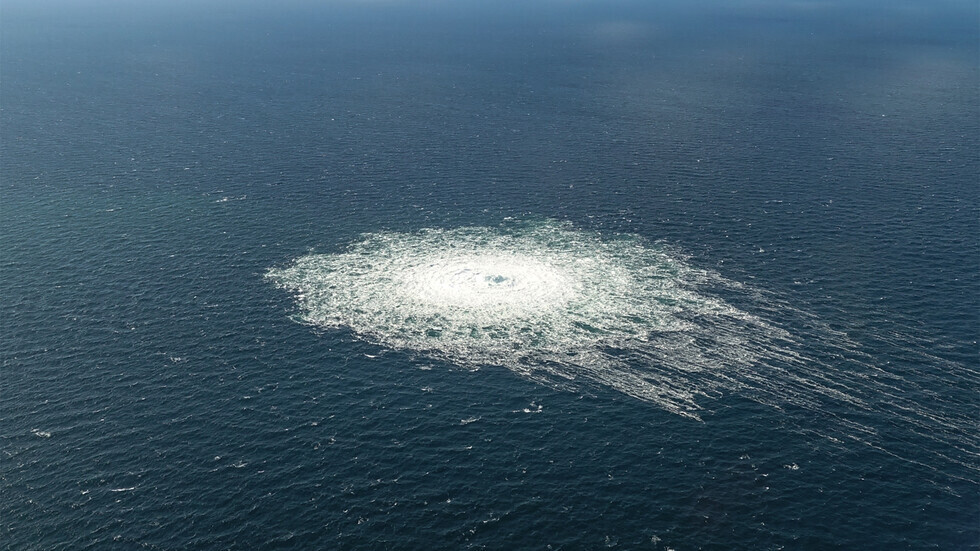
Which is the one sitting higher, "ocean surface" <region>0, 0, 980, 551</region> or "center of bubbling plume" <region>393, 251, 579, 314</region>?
"center of bubbling plume" <region>393, 251, 579, 314</region>

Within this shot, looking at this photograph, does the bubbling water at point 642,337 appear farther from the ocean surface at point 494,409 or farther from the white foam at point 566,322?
the ocean surface at point 494,409

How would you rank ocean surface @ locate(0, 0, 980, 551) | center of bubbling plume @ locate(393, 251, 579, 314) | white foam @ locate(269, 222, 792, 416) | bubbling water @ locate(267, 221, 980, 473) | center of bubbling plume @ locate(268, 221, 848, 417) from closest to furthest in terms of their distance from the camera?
ocean surface @ locate(0, 0, 980, 551), bubbling water @ locate(267, 221, 980, 473), center of bubbling plume @ locate(268, 221, 848, 417), white foam @ locate(269, 222, 792, 416), center of bubbling plume @ locate(393, 251, 579, 314)

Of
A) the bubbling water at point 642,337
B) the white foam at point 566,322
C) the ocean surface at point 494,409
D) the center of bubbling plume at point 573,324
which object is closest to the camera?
the ocean surface at point 494,409

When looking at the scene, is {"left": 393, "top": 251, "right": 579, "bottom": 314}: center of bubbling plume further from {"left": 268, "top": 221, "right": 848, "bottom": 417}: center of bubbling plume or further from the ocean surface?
the ocean surface

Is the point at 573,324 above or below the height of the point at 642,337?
above

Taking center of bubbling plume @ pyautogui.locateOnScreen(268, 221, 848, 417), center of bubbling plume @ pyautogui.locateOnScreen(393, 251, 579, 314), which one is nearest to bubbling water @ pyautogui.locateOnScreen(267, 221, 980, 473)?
center of bubbling plume @ pyautogui.locateOnScreen(268, 221, 848, 417)

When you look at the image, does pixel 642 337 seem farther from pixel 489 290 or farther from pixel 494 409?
pixel 489 290

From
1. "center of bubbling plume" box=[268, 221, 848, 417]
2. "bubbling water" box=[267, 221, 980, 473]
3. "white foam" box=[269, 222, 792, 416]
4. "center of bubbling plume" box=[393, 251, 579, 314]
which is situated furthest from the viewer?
"center of bubbling plume" box=[393, 251, 579, 314]

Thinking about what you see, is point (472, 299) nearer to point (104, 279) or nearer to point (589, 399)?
point (589, 399)

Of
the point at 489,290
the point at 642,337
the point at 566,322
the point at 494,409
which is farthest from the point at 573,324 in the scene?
the point at 494,409

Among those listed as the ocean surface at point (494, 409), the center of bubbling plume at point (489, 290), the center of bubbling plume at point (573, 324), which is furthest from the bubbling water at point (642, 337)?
the ocean surface at point (494, 409)

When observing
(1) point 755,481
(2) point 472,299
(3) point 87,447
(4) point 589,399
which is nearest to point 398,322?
(2) point 472,299
